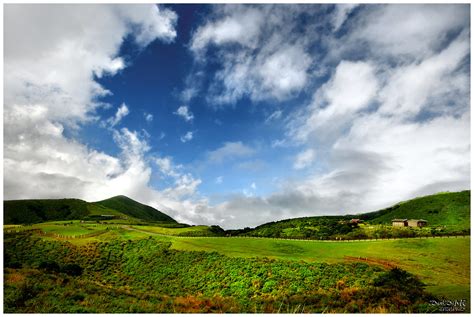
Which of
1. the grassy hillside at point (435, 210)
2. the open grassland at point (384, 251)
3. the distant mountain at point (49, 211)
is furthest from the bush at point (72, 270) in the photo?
the distant mountain at point (49, 211)

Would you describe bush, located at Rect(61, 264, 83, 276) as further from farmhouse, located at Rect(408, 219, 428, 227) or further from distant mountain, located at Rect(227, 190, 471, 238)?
farmhouse, located at Rect(408, 219, 428, 227)

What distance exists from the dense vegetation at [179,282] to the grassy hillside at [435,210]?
291 ft

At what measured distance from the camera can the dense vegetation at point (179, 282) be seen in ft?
75.2

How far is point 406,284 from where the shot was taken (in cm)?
3014

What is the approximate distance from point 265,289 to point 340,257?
1854 centimetres

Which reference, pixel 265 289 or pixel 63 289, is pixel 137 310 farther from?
pixel 265 289

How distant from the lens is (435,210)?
12150 cm

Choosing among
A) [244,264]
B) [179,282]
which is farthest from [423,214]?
[179,282]

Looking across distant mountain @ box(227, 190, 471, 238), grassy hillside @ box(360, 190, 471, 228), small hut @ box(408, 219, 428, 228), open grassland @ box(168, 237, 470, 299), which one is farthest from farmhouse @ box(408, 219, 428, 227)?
open grassland @ box(168, 237, 470, 299)

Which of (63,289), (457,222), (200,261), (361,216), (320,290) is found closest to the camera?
(63,289)

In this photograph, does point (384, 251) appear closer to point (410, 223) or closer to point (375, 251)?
point (375, 251)

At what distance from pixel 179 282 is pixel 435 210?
114407mm

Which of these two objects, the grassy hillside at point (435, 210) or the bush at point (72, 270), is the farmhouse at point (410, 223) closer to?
the grassy hillside at point (435, 210)

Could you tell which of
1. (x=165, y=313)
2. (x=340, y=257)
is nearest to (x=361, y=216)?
(x=340, y=257)
